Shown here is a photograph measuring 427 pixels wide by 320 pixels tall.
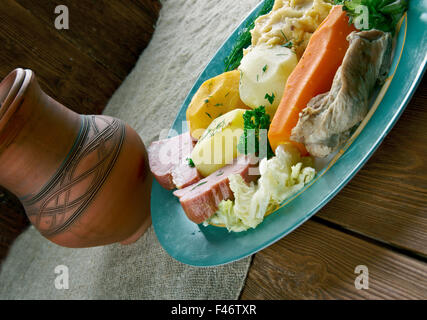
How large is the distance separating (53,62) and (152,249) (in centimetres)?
143

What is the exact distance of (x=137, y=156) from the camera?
1.26 meters

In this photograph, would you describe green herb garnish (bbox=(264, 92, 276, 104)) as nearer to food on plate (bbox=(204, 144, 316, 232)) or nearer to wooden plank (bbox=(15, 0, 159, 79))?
food on plate (bbox=(204, 144, 316, 232))

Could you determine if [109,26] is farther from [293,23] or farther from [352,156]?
[352,156]

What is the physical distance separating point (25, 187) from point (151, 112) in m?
0.98

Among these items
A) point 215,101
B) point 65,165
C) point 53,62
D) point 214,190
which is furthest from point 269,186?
point 53,62

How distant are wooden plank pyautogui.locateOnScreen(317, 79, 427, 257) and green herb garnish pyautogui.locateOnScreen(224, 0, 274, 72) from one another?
0.68 m

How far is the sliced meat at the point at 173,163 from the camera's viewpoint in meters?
1.06

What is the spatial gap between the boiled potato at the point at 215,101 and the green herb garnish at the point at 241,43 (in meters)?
0.20

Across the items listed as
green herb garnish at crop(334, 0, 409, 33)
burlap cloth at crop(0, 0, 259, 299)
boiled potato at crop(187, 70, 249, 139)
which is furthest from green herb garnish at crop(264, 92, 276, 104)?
burlap cloth at crop(0, 0, 259, 299)

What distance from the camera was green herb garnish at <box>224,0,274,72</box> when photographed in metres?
1.24

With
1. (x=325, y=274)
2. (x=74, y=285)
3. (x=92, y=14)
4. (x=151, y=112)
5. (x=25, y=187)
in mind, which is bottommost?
(x=74, y=285)

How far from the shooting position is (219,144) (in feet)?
3.22
